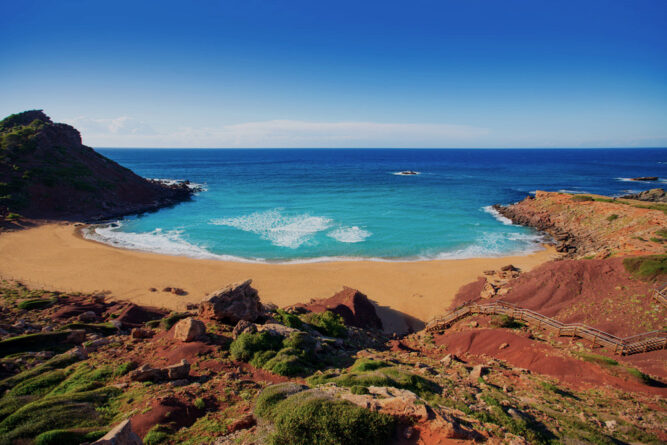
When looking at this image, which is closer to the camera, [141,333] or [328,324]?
[141,333]

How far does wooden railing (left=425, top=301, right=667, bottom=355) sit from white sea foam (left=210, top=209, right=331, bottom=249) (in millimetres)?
22434

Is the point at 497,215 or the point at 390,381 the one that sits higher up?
the point at 497,215

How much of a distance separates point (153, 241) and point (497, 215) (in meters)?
59.3

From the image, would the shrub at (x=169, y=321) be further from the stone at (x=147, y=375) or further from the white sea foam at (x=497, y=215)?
the white sea foam at (x=497, y=215)

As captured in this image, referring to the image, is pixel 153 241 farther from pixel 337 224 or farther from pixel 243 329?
pixel 243 329

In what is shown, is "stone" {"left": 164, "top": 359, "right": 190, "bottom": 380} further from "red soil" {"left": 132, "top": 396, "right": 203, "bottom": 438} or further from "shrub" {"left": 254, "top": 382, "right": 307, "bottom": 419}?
"shrub" {"left": 254, "top": 382, "right": 307, "bottom": 419}

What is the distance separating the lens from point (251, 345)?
47.1 feet

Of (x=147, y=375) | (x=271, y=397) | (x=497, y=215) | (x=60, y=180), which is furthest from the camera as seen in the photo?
(x=497, y=215)

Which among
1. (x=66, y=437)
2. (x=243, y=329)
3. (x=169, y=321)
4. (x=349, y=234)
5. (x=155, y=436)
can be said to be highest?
(x=66, y=437)

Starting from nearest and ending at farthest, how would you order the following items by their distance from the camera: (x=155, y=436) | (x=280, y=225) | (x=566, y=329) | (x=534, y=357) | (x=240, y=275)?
(x=155, y=436)
(x=534, y=357)
(x=566, y=329)
(x=240, y=275)
(x=280, y=225)

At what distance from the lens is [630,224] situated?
125 feet

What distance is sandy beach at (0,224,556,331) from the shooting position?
2606 centimetres

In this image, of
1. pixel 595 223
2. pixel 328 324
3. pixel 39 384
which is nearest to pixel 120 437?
pixel 39 384

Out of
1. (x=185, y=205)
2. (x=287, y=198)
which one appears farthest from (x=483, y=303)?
(x=185, y=205)
